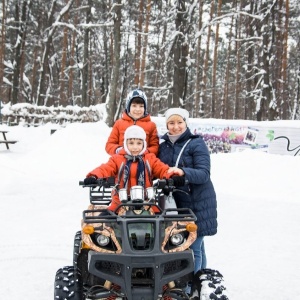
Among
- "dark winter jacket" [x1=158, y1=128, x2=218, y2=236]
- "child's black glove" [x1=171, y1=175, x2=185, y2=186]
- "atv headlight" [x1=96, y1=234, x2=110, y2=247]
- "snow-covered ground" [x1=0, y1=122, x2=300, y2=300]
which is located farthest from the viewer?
"snow-covered ground" [x1=0, y1=122, x2=300, y2=300]

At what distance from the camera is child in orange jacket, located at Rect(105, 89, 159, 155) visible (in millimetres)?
4844

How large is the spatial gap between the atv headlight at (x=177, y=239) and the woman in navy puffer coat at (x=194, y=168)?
1.96 ft

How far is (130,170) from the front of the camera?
3.93m

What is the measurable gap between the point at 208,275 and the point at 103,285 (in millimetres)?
802

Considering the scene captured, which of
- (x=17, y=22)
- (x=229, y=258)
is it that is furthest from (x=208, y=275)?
(x=17, y=22)

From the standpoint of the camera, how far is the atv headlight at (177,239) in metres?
3.36

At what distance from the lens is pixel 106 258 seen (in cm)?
314

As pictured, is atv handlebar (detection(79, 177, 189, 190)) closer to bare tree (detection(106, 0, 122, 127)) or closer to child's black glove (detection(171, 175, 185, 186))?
child's black glove (detection(171, 175, 185, 186))

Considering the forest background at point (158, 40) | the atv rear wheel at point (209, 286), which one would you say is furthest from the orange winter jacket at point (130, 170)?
the forest background at point (158, 40)

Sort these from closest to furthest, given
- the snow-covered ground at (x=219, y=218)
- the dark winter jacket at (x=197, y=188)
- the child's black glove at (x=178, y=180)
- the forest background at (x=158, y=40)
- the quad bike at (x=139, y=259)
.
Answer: the quad bike at (x=139, y=259) → the child's black glove at (x=178, y=180) → the dark winter jacket at (x=197, y=188) → the snow-covered ground at (x=219, y=218) → the forest background at (x=158, y=40)

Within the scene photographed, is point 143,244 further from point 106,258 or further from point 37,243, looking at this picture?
point 37,243

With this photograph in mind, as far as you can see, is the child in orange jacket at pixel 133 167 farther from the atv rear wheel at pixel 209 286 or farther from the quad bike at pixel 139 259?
the atv rear wheel at pixel 209 286

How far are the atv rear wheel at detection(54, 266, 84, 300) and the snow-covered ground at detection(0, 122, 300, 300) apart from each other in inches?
38.3

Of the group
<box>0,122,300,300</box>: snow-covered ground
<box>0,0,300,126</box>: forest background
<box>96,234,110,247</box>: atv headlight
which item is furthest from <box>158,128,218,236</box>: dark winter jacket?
<box>0,0,300,126</box>: forest background
